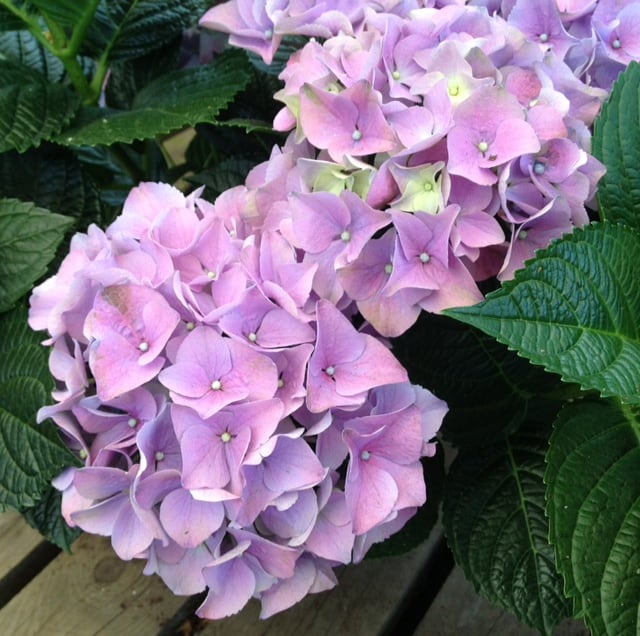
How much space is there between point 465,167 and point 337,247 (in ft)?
0.32

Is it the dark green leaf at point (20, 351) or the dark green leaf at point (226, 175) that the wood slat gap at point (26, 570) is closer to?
the dark green leaf at point (20, 351)

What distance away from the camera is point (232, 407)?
478mm

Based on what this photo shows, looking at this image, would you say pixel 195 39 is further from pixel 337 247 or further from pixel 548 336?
pixel 548 336

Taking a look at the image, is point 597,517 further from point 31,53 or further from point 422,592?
point 31,53

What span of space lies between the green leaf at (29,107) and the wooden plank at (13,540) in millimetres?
376

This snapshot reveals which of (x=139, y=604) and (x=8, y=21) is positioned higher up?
(x=8, y=21)

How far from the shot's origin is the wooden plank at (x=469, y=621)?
0.74m

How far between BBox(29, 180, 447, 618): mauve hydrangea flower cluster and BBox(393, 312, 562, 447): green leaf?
5.5 inches

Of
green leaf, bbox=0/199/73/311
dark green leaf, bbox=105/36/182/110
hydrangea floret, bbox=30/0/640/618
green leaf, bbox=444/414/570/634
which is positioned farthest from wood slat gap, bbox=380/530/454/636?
dark green leaf, bbox=105/36/182/110

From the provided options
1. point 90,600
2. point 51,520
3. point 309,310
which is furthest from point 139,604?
point 309,310

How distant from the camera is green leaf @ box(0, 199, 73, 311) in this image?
64 cm

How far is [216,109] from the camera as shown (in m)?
0.70

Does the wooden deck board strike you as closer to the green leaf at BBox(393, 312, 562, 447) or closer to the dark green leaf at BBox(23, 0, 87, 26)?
the green leaf at BBox(393, 312, 562, 447)

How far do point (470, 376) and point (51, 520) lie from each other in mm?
372
